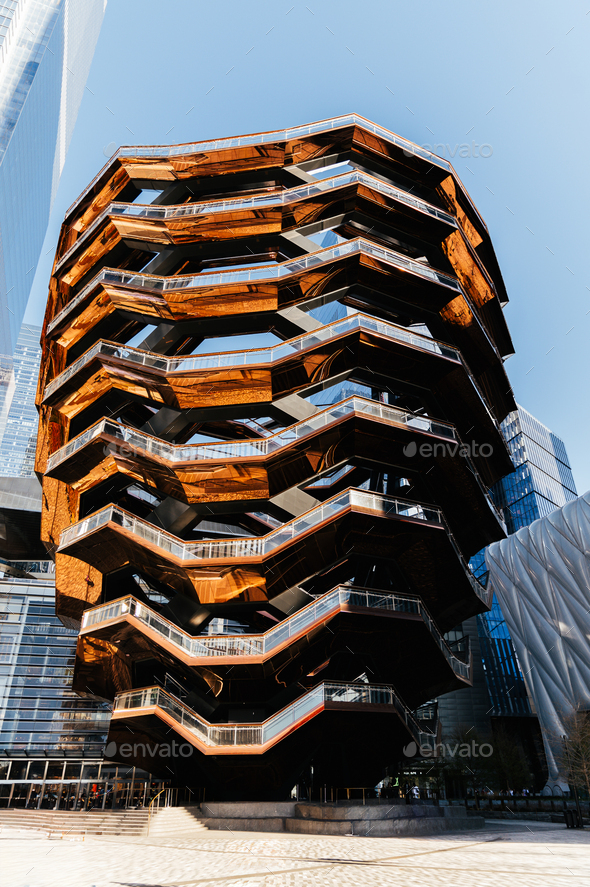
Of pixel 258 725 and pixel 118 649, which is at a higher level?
pixel 118 649

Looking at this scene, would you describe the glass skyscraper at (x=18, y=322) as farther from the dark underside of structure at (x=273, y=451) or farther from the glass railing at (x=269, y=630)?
the glass railing at (x=269, y=630)

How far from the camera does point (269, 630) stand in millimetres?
23906

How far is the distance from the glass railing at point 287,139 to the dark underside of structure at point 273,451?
139 millimetres

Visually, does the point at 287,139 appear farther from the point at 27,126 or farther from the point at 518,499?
the point at 27,126

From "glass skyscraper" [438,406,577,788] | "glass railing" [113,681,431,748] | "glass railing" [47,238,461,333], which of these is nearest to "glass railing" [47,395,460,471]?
"glass railing" [47,238,461,333]

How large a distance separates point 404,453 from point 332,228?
13.2 metres

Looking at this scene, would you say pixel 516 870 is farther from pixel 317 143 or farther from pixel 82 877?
pixel 317 143

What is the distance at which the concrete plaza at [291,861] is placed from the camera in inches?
416

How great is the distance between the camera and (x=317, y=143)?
107 feet

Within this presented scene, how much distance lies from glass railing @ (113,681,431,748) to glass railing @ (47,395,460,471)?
32.3 ft

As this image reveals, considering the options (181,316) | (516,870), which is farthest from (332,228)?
(516,870)

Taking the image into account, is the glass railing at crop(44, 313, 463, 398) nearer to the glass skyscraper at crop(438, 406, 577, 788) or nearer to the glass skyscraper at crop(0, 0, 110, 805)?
the glass skyscraper at crop(0, 0, 110, 805)

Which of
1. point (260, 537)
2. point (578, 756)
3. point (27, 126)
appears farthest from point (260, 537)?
point (27, 126)

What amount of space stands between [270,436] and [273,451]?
2.38 ft
